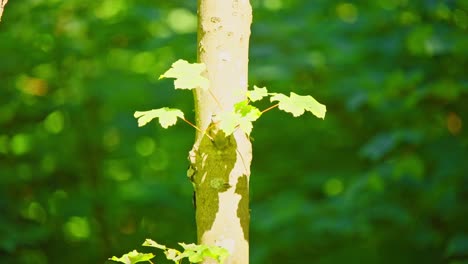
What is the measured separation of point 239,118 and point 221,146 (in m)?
0.13

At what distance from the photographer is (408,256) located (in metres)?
5.68

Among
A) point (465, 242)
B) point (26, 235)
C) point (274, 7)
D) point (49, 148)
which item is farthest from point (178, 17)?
point (465, 242)

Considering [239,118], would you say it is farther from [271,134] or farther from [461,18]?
[271,134]

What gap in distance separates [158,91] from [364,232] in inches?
87.0

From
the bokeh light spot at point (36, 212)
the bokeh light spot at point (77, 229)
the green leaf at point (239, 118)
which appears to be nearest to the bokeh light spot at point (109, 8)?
the bokeh light spot at point (36, 212)

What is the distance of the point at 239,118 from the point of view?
6.64ft

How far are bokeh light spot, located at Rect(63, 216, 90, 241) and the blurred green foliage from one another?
0.02m

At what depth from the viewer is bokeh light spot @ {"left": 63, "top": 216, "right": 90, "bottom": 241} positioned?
767 centimetres

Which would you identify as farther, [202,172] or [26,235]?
[26,235]

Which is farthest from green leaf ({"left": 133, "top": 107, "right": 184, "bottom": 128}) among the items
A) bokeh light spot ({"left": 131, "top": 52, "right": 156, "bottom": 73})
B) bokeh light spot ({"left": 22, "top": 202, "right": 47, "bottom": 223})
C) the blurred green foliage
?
bokeh light spot ({"left": 131, "top": 52, "right": 156, "bottom": 73})

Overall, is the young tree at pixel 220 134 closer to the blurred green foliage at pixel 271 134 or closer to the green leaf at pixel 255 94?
the green leaf at pixel 255 94

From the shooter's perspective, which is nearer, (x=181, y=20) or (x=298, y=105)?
(x=298, y=105)

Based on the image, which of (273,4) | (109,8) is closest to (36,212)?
(109,8)

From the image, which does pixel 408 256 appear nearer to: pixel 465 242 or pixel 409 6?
pixel 465 242
